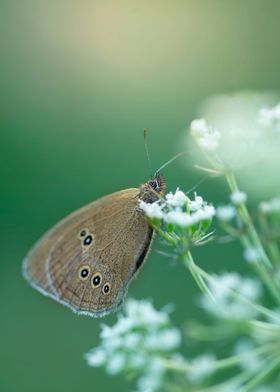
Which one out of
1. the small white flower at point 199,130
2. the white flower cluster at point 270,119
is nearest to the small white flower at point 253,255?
the white flower cluster at point 270,119

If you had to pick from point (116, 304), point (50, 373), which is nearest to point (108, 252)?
point (116, 304)

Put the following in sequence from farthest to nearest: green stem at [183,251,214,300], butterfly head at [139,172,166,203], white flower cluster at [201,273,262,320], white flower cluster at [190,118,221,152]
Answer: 1. butterfly head at [139,172,166,203]
2. white flower cluster at [190,118,221,152]
3. green stem at [183,251,214,300]
4. white flower cluster at [201,273,262,320]

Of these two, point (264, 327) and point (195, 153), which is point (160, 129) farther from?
point (264, 327)

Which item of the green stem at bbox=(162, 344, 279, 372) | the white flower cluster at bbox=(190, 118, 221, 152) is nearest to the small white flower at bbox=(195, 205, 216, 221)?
the white flower cluster at bbox=(190, 118, 221, 152)

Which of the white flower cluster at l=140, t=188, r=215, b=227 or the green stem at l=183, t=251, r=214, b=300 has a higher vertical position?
the white flower cluster at l=140, t=188, r=215, b=227

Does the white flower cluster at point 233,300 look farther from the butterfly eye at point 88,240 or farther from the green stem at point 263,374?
the butterfly eye at point 88,240

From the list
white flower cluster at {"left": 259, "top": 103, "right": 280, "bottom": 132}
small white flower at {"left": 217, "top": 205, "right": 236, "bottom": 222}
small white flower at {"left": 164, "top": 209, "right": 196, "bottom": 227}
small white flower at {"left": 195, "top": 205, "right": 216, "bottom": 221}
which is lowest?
small white flower at {"left": 217, "top": 205, "right": 236, "bottom": 222}

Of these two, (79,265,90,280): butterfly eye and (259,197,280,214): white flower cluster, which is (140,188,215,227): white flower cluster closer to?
(259,197,280,214): white flower cluster
